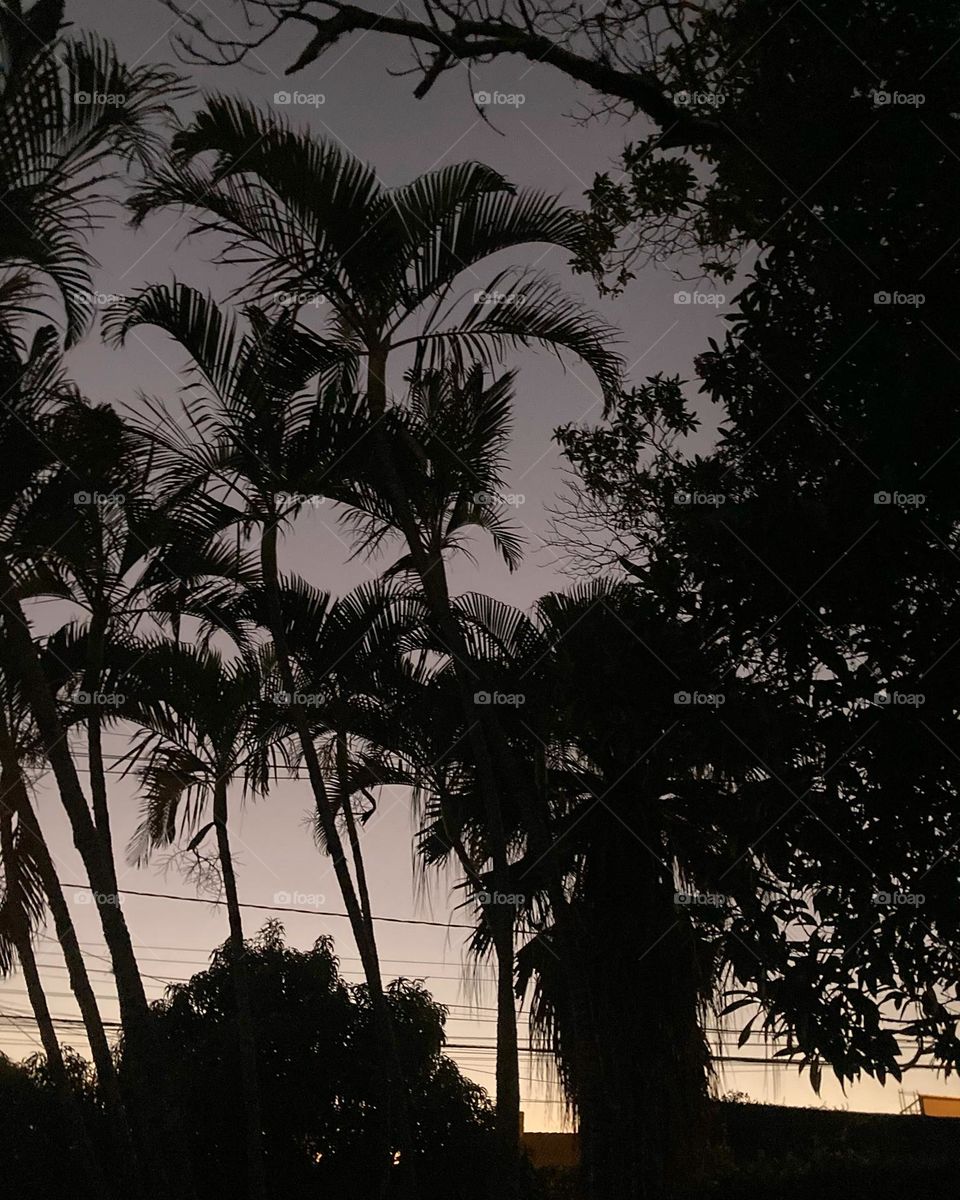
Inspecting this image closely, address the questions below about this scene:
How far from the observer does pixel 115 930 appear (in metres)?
6.93

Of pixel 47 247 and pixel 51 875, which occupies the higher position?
pixel 47 247

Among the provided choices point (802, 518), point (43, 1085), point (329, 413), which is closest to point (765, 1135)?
point (43, 1085)

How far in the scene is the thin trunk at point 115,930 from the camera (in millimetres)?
6543

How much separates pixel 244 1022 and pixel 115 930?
3309 mm

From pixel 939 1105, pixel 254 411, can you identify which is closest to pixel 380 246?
pixel 254 411

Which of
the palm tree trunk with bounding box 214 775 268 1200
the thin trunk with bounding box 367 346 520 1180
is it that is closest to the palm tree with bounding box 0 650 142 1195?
the palm tree trunk with bounding box 214 775 268 1200

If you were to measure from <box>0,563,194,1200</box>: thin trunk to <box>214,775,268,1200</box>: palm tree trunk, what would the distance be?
296 cm

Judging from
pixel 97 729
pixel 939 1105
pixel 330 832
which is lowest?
pixel 939 1105

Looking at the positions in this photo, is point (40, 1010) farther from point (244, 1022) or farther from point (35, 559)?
point (35, 559)

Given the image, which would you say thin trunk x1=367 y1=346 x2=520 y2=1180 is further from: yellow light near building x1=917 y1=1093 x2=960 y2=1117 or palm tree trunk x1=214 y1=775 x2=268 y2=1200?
yellow light near building x1=917 y1=1093 x2=960 y2=1117

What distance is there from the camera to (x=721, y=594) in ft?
15.5

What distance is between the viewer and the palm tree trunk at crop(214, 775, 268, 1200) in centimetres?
959

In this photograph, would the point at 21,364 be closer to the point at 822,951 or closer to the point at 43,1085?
the point at 822,951

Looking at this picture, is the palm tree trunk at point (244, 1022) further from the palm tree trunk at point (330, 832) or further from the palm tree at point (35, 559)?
the palm tree at point (35, 559)
